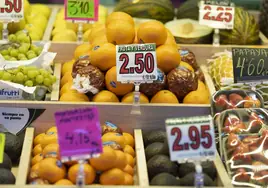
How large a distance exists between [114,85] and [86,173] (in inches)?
21.8

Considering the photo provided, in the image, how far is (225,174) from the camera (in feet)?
6.54

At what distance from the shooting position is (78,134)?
178 centimetres

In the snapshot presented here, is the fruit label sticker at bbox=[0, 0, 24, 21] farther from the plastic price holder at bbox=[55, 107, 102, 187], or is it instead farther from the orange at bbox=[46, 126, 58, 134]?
the plastic price holder at bbox=[55, 107, 102, 187]

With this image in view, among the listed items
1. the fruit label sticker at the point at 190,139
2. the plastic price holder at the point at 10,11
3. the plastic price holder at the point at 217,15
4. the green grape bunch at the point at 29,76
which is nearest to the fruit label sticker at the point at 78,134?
the fruit label sticker at the point at 190,139

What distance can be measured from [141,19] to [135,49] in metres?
1.08

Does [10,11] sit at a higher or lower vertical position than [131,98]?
higher

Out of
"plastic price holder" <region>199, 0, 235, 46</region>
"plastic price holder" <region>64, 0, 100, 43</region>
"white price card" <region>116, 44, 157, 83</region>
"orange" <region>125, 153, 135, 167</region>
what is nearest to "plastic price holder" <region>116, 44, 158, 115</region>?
"white price card" <region>116, 44, 157, 83</region>

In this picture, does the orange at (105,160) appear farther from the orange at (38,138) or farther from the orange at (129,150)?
the orange at (38,138)

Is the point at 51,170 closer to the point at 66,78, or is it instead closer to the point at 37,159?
the point at 37,159

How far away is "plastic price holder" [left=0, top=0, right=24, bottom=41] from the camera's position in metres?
2.79

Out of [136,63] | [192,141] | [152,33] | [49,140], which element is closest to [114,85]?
[136,63]

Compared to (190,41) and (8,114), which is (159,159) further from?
(190,41)

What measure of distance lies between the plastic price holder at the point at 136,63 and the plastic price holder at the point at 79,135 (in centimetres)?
45

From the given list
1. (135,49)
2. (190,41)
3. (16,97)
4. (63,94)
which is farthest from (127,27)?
(190,41)
